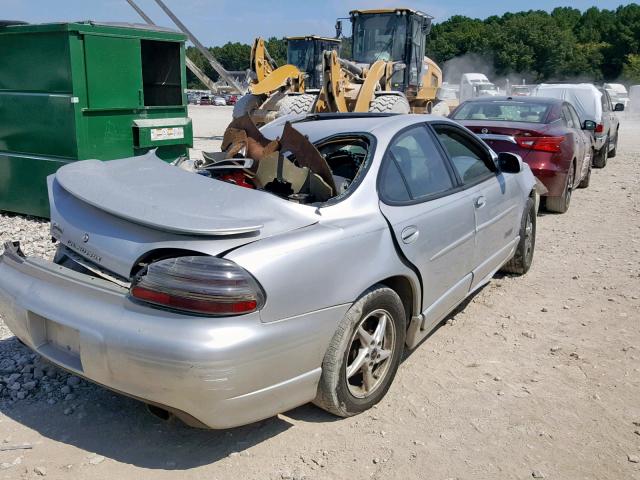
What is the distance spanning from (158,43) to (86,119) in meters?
1.92

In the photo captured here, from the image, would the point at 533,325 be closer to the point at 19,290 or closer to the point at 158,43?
the point at 19,290

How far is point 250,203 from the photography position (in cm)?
298

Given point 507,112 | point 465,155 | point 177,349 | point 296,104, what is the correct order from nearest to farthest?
point 177,349
point 465,155
point 507,112
point 296,104

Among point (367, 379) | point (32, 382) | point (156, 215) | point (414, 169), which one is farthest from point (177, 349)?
point (414, 169)

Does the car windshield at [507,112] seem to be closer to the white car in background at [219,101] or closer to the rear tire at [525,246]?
the rear tire at [525,246]

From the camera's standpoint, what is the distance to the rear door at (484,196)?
4.36m

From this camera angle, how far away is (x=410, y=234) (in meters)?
3.45

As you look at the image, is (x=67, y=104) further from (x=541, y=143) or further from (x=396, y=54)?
(x=396, y=54)

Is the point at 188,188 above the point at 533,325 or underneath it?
above

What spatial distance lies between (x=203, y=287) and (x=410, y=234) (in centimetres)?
133

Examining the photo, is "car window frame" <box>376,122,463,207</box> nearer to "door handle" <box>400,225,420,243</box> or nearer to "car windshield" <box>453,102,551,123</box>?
"door handle" <box>400,225,420,243</box>

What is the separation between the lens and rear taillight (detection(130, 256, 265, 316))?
2586mm

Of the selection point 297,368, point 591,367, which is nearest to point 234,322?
point 297,368

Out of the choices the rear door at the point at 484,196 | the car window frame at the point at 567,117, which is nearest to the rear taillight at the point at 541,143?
the car window frame at the point at 567,117
